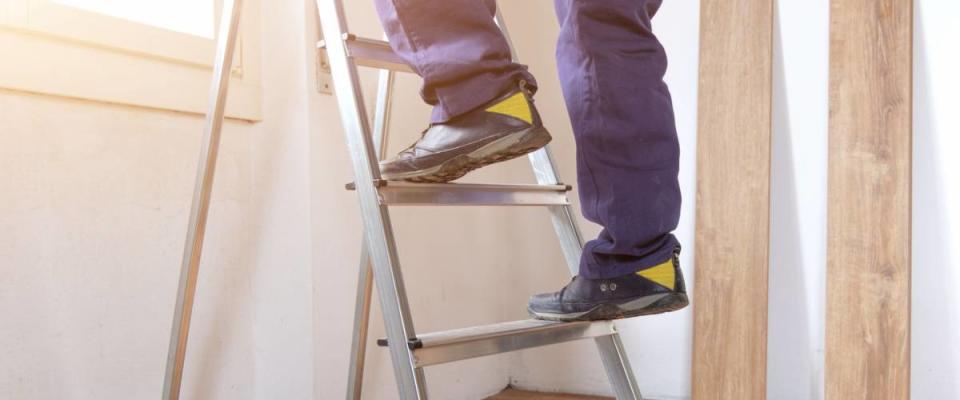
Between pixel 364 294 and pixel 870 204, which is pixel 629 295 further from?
pixel 870 204

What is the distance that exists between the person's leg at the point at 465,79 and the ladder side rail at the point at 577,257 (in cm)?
32

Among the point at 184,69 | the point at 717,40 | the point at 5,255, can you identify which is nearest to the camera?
the point at 5,255

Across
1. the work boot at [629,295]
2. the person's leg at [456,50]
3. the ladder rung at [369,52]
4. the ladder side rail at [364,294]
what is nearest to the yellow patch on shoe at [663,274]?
the work boot at [629,295]

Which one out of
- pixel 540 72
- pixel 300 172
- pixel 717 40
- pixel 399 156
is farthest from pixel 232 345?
pixel 717 40

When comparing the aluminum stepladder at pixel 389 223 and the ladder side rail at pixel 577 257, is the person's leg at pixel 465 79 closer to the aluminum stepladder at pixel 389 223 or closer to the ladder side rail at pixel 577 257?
the aluminum stepladder at pixel 389 223

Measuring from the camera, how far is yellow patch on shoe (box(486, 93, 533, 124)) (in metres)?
1.07

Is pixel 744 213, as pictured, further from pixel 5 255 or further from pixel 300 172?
pixel 5 255

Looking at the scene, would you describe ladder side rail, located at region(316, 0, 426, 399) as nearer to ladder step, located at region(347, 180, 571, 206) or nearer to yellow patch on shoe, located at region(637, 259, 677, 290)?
ladder step, located at region(347, 180, 571, 206)

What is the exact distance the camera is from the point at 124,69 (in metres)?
1.46

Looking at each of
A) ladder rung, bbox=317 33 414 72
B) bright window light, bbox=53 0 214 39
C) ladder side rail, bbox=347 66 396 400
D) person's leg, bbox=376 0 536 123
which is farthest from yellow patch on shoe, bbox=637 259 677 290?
bright window light, bbox=53 0 214 39

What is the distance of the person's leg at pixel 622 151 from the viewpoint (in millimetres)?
1023

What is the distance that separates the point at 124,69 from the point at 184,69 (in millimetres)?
136

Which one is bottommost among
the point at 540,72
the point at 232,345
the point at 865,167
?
the point at 232,345

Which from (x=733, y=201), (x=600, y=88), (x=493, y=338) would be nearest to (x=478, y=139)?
(x=600, y=88)
